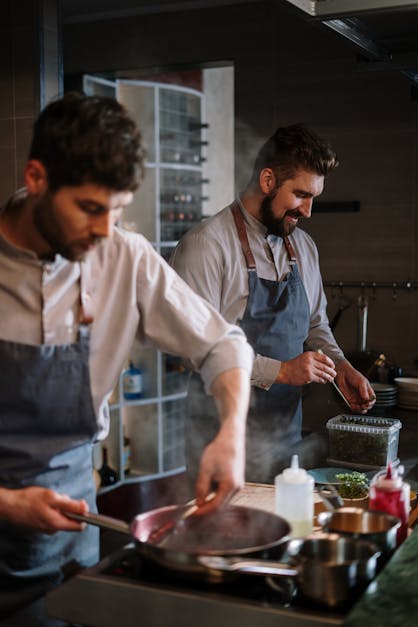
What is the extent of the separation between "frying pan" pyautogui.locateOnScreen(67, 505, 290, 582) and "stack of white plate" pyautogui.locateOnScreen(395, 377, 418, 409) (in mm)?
1942

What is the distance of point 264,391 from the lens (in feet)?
9.96

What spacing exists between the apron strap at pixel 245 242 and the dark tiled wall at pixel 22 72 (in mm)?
1271

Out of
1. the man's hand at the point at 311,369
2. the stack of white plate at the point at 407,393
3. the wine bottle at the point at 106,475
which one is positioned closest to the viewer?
the man's hand at the point at 311,369

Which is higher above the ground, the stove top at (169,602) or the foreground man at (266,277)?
the foreground man at (266,277)

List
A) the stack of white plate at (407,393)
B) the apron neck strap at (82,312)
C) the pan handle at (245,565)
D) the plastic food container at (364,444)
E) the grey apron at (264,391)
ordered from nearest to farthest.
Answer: the pan handle at (245,565), the apron neck strap at (82,312), the plastic food container at (364,444), the grey apron at (264,391), the stack of white plate at (407,393)

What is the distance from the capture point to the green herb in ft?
6.93

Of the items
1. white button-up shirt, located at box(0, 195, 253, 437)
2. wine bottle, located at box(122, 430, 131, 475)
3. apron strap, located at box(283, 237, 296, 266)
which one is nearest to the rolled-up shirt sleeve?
white button-up shirt, located at box(0, 195, 253, 437)

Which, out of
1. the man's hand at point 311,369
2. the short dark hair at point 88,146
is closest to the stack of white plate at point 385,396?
the man's hand at point 311,369

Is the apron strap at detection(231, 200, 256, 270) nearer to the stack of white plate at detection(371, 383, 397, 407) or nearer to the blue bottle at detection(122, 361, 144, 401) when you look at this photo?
the stack of white plate at detection(371, 383, 397, 407)

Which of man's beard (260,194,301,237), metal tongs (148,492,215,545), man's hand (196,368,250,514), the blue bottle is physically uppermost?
man's beard (260,194,301,237)

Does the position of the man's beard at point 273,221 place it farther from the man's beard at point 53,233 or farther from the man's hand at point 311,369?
the man's beard at point 53,233

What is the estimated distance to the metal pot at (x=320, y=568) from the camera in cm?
141

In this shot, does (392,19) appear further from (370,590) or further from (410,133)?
(410,133)

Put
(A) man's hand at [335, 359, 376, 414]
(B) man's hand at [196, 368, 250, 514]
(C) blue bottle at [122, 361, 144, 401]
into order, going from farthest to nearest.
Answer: (C) blue bottle at [122, 361, 144, 401]
(A) man's hand at [335, 359, 376, 414]
(B) man's hand at [196, 368, 250, 514]
